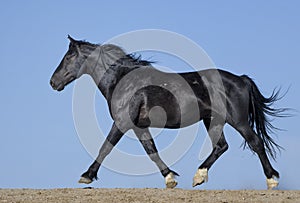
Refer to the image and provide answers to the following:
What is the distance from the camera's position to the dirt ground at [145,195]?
1002cm

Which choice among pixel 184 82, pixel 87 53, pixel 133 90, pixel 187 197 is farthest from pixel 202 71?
pixel 187 197

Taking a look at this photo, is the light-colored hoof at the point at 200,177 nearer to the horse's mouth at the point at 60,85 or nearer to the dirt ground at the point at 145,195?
the dirt ground at the point at 145,195

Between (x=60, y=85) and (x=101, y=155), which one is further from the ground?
(x=60, y=85)

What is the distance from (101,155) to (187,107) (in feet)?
6.12

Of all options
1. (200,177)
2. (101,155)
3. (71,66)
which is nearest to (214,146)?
(200,177)

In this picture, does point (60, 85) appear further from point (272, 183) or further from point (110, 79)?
point (272, 183)

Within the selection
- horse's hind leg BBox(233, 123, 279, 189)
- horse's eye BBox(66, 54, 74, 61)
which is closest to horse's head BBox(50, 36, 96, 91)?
horse's eye BBox(66, 54, 74, 61)

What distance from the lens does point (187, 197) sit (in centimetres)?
1017

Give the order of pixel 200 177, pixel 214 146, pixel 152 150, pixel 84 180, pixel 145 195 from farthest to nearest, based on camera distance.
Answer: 1. pixel 152 150
2. pixel 214 146
3. pixel 200 177
4. pixel 84 180
5. pixel 145 195

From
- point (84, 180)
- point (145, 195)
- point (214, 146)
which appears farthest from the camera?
point (214, 146)

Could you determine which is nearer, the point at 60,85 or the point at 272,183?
the point at 272,183

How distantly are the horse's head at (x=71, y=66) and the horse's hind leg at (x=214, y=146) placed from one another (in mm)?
2726

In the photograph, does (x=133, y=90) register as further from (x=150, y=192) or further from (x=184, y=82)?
(x=150, y=192)

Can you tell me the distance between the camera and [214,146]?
12727 millimetres
